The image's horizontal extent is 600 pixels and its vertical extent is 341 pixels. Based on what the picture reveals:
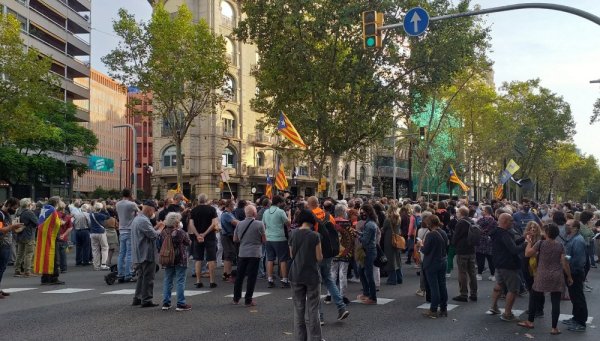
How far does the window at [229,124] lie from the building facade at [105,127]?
5960 centimetres

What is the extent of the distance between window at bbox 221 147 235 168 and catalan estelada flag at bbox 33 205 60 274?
4207 centimetres

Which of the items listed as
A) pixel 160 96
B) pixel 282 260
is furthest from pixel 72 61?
pixel 282 260

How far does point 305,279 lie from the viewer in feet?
25.2

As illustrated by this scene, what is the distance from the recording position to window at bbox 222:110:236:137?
56.0 meters

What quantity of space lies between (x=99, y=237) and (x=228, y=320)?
7.98m

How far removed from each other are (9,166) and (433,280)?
36051mm

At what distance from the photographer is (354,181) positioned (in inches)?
2943

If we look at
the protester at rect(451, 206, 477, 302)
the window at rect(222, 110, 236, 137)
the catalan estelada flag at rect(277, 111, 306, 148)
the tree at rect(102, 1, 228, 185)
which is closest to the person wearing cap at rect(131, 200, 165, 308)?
the protester at rect(451, 206, 477, 302)

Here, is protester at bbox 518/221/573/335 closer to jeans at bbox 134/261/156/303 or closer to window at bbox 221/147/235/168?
jeans at bbox 134/261/156/303

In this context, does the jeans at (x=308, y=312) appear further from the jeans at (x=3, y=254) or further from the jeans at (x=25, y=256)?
the jeans at (x=25, y=256)

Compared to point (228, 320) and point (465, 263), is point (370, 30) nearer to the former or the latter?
point (465, 263)

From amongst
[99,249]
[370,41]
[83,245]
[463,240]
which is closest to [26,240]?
[99,249]

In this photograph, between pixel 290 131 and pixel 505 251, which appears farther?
pixel 290 131

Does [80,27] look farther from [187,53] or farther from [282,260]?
[282,260]
